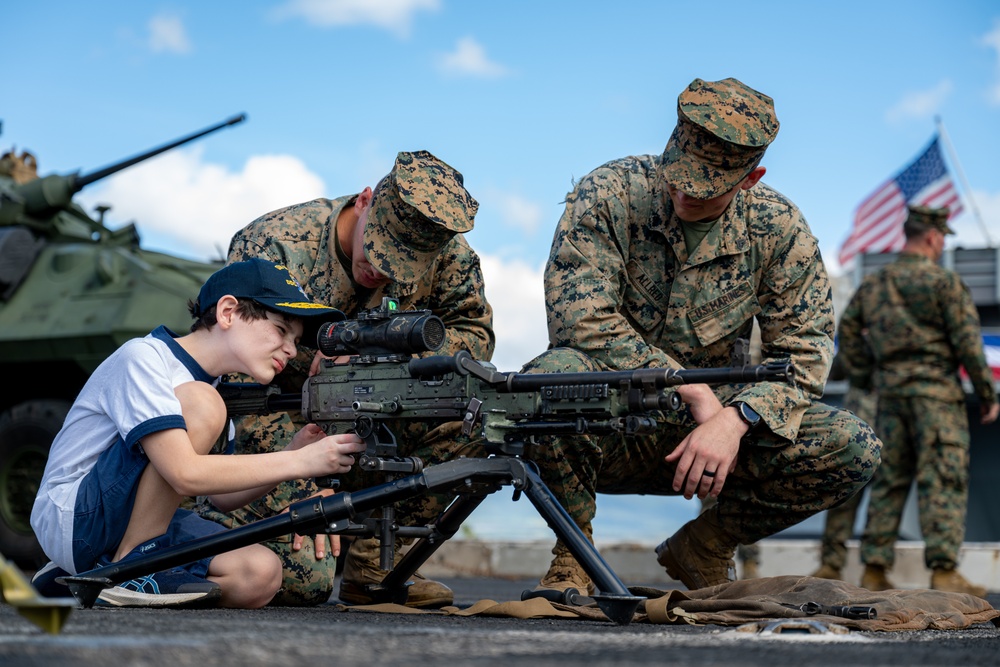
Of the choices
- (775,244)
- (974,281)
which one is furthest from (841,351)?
(974,281)

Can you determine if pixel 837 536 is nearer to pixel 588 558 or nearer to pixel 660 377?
pixel 588 558

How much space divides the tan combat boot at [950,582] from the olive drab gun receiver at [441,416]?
4.04m

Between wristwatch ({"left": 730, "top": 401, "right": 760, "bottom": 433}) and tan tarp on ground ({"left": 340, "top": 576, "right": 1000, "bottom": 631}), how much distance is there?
51 cm

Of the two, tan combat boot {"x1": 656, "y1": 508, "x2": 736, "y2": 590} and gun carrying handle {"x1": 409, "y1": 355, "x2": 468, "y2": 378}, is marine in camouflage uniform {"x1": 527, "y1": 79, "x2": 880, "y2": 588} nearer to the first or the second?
tan combat boot {"x1": 656, "y1": 508, "x2": 736, "y2": 590}

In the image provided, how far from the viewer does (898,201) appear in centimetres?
1534

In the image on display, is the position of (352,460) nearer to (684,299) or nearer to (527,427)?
(527,427)

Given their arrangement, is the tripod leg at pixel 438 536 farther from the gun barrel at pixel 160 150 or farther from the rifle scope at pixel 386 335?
the gun barrel at pixel 160 150

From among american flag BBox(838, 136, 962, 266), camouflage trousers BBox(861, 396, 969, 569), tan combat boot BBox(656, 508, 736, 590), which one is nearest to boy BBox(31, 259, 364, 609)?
tan combat boot BBox(656, 508, 736, 590)

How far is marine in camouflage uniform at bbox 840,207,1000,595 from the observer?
7215mm

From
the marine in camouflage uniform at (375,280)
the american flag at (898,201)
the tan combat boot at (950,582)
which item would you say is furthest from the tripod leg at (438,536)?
the american flag at (898,201)

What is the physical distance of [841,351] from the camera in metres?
7.97

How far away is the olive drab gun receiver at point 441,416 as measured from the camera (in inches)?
122

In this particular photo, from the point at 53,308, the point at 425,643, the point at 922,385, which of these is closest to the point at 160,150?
the point at 53,308

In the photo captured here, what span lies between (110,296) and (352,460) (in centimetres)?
503
